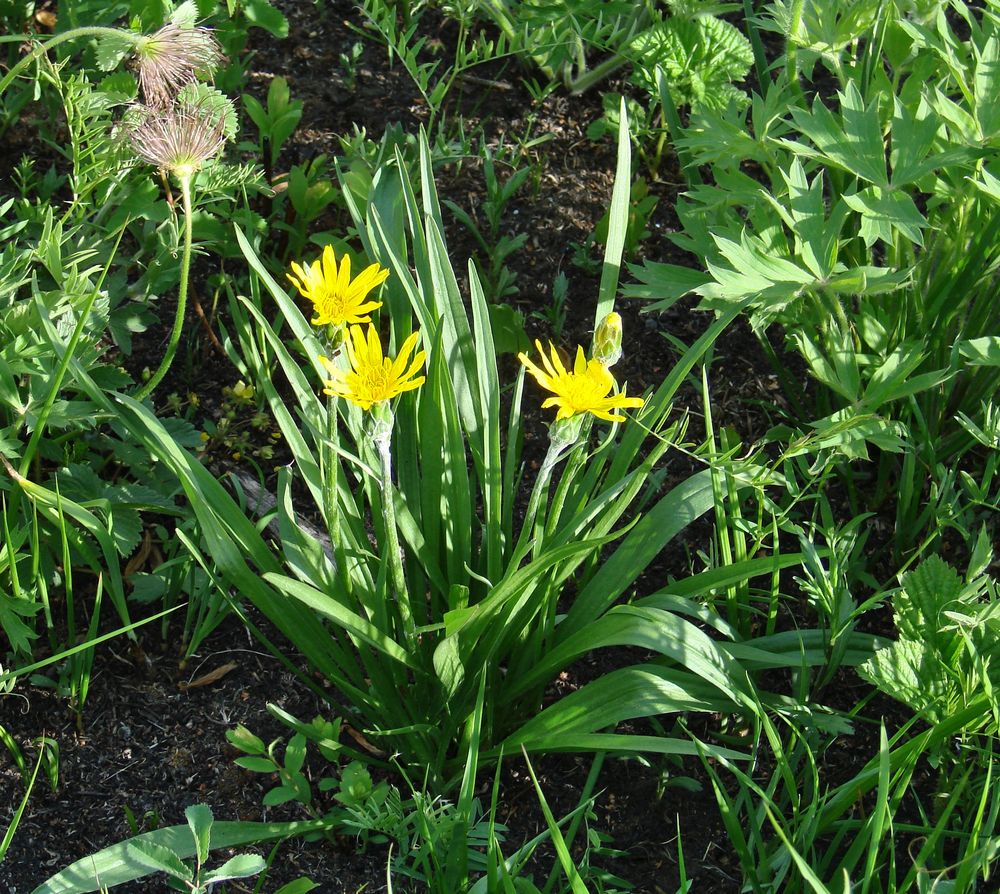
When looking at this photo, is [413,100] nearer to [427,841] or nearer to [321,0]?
[321,0]

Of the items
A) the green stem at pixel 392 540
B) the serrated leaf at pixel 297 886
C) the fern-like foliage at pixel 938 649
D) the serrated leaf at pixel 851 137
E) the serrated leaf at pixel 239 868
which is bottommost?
the serrated leaf at pixel 297 886

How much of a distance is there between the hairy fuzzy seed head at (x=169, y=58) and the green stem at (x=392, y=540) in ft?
2.28

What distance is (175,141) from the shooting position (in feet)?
5.13

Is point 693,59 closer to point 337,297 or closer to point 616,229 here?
point 616,229

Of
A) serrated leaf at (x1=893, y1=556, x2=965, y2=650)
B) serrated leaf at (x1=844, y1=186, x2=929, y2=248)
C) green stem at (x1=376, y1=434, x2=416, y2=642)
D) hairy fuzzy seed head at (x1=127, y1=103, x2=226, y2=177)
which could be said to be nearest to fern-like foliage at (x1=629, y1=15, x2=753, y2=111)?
serrated leaf at (x1=844, y1=186, x2=929, y2=248)

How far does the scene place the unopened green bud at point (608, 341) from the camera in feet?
4.50

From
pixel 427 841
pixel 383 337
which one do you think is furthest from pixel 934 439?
pixel 427 841

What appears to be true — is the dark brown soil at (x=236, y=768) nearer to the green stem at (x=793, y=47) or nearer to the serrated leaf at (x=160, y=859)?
the serrated leaf at (x=160, y=859)

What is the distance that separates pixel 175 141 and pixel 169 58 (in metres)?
0.20

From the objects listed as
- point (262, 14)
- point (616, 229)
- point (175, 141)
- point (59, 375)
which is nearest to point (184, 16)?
point (175, 141)

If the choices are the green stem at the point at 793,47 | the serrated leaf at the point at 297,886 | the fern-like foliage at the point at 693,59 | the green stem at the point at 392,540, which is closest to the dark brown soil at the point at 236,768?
the serrated leaf at the point at 297,886

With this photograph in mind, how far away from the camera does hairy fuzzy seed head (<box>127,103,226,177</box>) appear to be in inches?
61.9

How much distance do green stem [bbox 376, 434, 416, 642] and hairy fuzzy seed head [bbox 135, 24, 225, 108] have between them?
69 centimetres

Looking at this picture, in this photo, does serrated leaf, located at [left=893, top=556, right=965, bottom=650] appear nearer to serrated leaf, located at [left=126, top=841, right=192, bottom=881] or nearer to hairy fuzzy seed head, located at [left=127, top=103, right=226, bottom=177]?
serrated leaf, located at [left=126, top=841, right=192, bottom=881]
